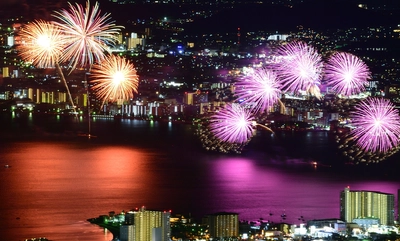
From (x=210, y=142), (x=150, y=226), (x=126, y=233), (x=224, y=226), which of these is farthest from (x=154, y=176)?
(x=150, y=226)

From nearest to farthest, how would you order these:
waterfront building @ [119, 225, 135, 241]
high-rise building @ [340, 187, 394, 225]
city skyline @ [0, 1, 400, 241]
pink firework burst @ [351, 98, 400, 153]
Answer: waterfront building @ [119, 225, 135, 241], high-rise building @ [340, 187, 394, 225], pink firework burst @ [351, 98, 400, 153], city skyline @ [0, 1, 400, 241]

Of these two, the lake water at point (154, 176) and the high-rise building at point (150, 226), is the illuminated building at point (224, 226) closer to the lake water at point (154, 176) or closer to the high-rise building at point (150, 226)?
the high-rise building at point (150, 226)

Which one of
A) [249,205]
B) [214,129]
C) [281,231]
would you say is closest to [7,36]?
[214,129]

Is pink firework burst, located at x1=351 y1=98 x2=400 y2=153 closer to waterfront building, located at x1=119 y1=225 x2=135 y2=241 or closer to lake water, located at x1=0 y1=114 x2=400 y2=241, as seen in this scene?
lake water, located at x1=0 y1=114 x2=400 y2=241

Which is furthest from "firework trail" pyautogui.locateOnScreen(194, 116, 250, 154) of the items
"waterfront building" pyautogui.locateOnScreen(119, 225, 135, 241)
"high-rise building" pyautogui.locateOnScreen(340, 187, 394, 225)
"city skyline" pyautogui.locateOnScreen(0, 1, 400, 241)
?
"waterfront building" pyautogui.locateOnScreen(119, 225, 135, 241)

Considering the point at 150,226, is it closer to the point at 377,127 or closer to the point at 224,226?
the point at 224,226

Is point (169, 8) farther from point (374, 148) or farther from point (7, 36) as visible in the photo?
point (374, 148)
